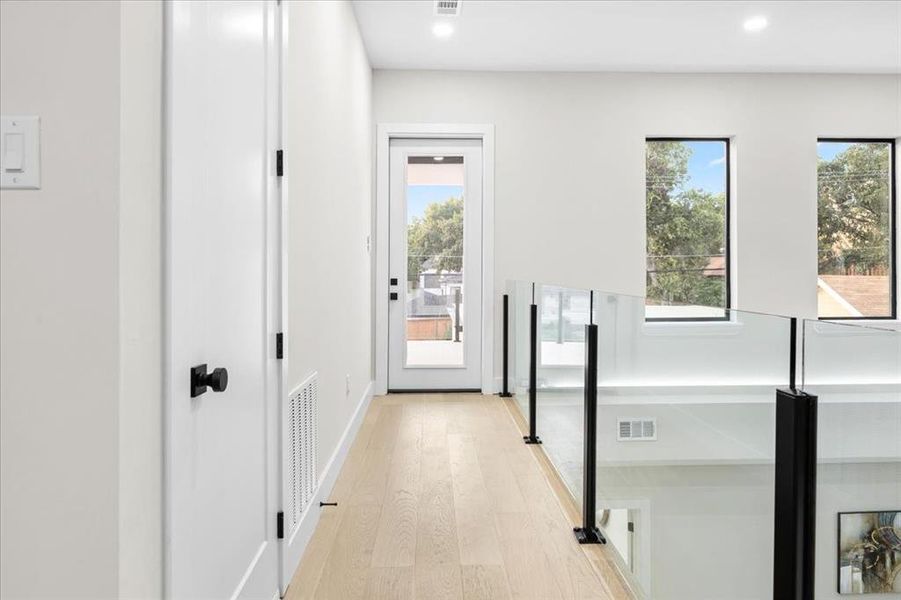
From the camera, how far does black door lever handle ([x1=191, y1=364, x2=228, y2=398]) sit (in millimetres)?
1239

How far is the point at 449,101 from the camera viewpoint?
5156 mm

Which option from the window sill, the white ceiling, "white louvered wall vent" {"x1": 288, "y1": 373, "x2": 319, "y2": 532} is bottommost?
"white louvered wall vent" {"x1": 288, "y1": 373, "x2": 319, "y2": 532}

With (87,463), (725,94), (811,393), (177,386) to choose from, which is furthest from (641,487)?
(725,94)

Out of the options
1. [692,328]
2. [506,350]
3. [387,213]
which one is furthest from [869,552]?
[387,213]

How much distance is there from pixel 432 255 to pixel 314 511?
3071 mm

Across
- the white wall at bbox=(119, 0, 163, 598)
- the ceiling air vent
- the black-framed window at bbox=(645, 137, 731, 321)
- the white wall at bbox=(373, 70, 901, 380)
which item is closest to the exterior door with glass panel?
the white wall at bbox=(373, 70, 901, 380)

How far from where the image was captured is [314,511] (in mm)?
2449

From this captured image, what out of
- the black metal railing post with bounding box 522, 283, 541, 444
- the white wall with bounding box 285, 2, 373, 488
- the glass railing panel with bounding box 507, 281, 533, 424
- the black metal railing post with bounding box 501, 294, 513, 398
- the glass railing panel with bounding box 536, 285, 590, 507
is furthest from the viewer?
the black metal railing post with bounding box 501, 294, 513, 398

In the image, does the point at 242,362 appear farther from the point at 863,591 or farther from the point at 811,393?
the point at 863,591

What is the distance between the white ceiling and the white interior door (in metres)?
2.75

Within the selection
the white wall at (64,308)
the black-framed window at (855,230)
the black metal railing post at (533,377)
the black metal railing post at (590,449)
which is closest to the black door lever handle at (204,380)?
the white wall at (64,308)

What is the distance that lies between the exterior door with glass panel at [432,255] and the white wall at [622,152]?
0.23 metres

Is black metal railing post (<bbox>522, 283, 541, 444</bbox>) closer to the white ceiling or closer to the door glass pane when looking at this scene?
the door glass pane

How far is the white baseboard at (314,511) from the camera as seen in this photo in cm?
201
